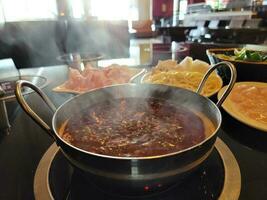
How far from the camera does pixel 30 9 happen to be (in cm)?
791

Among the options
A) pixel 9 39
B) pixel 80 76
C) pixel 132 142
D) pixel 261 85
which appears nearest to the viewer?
pixel 132 142

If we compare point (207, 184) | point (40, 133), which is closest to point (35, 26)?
point (40, 133)

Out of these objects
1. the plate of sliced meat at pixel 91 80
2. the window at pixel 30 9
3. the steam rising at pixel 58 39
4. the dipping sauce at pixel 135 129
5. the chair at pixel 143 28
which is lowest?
the chair at pixel 143 28

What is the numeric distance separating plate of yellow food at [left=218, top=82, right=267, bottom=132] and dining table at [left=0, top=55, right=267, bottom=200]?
6cm

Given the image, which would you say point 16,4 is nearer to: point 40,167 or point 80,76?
point 80,76

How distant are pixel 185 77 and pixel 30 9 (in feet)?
26.6

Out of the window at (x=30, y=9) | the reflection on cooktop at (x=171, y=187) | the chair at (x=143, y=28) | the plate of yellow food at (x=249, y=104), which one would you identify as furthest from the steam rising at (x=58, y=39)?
the chair at (x=143, y=28)

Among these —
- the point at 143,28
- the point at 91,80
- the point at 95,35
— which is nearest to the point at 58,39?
the point at 95,35

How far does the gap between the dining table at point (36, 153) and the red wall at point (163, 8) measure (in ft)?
55.3

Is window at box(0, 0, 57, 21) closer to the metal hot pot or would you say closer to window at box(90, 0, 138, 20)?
window at box(90, 0, 138, 20)

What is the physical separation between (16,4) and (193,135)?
8402 mm

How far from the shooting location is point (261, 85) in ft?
4.27

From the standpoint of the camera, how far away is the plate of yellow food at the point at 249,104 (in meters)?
0.97

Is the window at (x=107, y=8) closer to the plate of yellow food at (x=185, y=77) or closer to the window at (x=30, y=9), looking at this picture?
the window at (x=30, y=9)
